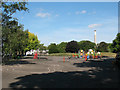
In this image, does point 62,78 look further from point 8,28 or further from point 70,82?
point 8,28

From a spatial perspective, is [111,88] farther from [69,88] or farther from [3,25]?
[3,25]

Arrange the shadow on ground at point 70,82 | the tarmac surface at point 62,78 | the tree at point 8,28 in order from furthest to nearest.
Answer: the tree at point 8,28
the tarmac surface at point 62,78
the shadow on ground at point 70,82

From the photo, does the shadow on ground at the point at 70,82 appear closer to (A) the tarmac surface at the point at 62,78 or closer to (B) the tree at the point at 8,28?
(A) the tarmac surface at the point at 62,78

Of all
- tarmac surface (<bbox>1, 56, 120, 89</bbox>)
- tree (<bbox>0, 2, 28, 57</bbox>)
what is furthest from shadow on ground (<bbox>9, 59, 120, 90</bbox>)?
tree (<bbox>0, 2, 28, 57</bbox>)

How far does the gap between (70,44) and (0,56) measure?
50.6m

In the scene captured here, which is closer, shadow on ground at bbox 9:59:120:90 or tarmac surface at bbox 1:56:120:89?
shadow on ground at bbox 9:59:120:90

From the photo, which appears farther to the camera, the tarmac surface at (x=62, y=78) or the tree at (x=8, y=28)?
the tree at (x=8, y=28)

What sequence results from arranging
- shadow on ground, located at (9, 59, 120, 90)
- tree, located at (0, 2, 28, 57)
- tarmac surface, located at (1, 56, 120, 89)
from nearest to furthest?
1. shadow on ground, located at (9, 59, 120, 90)
2. tarmac surface, located at (1, 56, 120, 89)
3. tree, located at (0, 2, 28, 57)

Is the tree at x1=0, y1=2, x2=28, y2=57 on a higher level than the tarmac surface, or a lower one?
higher

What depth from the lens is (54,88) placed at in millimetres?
6980

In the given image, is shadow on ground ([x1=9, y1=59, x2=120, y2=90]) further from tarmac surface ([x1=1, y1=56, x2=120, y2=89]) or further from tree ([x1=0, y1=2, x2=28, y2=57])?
tree ([x1=0, y1=2, x2=28, y2=57])

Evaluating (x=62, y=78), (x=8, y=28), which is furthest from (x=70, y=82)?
(x=8, y=28)

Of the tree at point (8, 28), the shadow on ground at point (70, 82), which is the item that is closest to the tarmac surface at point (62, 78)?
the shadow on ground at point (70, 82)

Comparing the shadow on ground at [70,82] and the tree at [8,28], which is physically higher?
the tree at [8,28]
